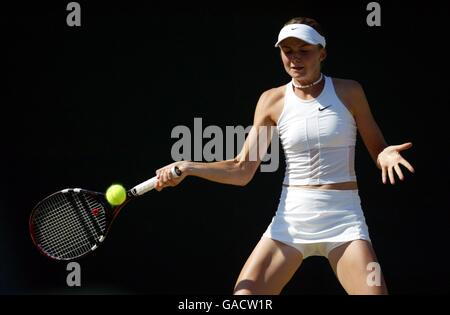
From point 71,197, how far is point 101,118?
4.86ft

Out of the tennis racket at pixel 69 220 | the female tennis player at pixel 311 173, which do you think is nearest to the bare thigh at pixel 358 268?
the female tennis player at pixel 311 173

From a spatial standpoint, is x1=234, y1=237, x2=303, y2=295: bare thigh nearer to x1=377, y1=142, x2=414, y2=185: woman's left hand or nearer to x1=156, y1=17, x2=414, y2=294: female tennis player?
x1=156, y1=17, x2=414, y2=294: female tennis player

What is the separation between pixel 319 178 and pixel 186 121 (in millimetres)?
1880

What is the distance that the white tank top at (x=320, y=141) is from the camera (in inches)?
141

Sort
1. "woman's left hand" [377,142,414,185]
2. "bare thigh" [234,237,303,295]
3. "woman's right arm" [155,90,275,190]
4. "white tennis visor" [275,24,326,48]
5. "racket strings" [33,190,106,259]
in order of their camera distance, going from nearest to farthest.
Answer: "woman's left hand" [377,142,414,185] < "bare thigh" [234,237,303,295] < "white tennis visor" [275,24,326,48] < "woman's right arm" [155,90,275,190] < "racket strings" [33,190,106,259]

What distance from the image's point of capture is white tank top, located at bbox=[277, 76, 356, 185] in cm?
359

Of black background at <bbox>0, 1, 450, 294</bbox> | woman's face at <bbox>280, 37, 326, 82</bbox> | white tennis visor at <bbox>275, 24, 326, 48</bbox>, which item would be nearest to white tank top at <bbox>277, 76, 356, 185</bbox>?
woman's face at <bbox>280, 37, 326, 82</bbox>

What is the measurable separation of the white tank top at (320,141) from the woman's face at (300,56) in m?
0.12

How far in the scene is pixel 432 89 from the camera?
211 inches

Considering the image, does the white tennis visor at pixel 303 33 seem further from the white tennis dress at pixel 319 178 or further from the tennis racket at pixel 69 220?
the tennis racket at pixel 69 220

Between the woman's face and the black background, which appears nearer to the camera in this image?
the woman's face

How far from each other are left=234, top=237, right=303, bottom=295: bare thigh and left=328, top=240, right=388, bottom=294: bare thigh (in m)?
0.18

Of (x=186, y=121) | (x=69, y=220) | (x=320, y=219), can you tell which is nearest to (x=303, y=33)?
(x=320, y=219)

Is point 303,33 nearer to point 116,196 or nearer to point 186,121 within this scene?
point 116,196
